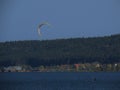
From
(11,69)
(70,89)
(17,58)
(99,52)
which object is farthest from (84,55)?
(70,89)

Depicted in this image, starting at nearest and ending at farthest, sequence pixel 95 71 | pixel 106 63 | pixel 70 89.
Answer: pixel 70 89 < pixel 106 63 < pixel 95 71

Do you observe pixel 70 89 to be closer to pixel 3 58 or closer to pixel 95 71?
pixel 3 58

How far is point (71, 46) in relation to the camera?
148625 millimetres

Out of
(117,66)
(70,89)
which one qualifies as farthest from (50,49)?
(70,89)

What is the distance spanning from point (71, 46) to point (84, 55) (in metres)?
4.72

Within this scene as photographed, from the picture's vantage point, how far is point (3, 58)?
146 m

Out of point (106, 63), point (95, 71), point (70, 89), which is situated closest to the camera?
point (70, 89)

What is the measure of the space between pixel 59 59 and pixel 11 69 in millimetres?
20307

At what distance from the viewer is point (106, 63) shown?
474 ft

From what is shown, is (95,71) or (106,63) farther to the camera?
(95,71)

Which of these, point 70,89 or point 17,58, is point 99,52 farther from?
point 70,89

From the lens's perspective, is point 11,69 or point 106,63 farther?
point 11,69

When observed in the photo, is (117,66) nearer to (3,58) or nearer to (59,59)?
(59,59)

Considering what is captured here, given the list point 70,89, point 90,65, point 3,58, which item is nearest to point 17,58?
point 3,58
